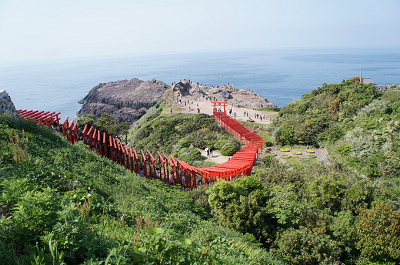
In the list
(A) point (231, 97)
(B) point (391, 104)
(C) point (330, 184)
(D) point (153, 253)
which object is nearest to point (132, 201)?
(D) point (153, 253)

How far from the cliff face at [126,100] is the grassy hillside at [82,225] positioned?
179 feet

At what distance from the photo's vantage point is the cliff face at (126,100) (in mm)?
63375

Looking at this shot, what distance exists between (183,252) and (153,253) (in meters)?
0.47

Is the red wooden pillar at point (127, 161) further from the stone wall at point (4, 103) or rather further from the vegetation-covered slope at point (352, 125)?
the vegetation-covered slope at point (352, 125)

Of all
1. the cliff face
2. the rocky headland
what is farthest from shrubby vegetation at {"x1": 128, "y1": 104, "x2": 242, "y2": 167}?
the cliff face

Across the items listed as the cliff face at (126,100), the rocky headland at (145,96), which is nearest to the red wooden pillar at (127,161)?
the rocky headland at (145,96)

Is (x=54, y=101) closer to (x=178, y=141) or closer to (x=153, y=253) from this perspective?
(x=178, y=141)

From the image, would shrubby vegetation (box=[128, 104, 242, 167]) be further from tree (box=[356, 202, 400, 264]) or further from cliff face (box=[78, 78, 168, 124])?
cliff face (box=[78, 78, 168, 124])

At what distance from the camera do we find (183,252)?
4004 millimetres

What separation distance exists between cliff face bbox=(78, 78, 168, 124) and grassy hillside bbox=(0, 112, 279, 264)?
5451 cm

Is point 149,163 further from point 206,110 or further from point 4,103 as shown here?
point 206,110

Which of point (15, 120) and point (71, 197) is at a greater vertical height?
point (15, 120)

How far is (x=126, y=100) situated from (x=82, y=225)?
228 ft

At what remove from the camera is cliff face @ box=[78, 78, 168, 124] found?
208 feet
